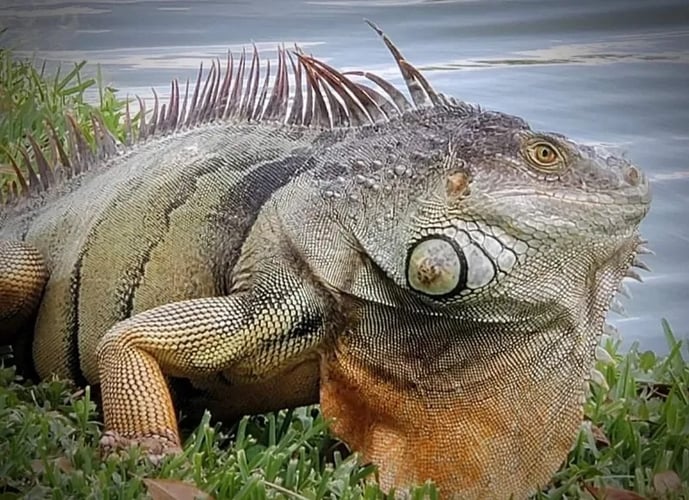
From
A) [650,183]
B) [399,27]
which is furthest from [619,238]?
[399,27]

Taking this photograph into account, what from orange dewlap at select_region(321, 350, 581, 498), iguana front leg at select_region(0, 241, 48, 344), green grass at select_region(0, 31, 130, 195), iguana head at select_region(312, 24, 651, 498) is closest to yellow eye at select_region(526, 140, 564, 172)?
iguana head at select_region(312, 24, 651, 498)

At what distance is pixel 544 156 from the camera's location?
7.25 feet

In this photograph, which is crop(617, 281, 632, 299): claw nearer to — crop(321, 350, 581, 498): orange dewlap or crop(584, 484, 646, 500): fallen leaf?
crop(321, 350, 581, 498): orange dewlap

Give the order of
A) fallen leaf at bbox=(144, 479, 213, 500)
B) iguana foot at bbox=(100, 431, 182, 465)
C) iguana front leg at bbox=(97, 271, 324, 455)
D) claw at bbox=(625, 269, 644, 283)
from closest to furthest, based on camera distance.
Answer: fallen leaf at bbox=(144, 479, 213, 500)
iguana foot at bbox=(100, 431, 182, 465)
iguana front leg at bbox=(97, 271, 324, 455)
claw at bbox=(625, 269, 644, 283)

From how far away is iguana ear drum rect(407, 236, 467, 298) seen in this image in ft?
7.16

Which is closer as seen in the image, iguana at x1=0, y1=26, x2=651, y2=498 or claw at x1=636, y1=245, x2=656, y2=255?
iguana at x1=0, y1=26, x2=651, y2=498

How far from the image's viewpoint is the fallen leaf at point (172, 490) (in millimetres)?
1985

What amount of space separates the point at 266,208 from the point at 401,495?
0.52 meters

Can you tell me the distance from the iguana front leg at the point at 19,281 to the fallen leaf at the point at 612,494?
3.51 ft

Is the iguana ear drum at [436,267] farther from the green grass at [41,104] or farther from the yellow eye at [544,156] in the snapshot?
the green grass at [41,104]

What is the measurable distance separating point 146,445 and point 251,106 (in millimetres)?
717

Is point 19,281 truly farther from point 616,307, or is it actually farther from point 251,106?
point 616,307

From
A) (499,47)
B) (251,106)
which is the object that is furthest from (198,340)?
(499,47)

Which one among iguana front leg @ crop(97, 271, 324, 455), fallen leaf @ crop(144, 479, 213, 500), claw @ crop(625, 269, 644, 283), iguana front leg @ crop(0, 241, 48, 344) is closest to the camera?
fallen leaf @ crop(144, 479, 213, 500)
